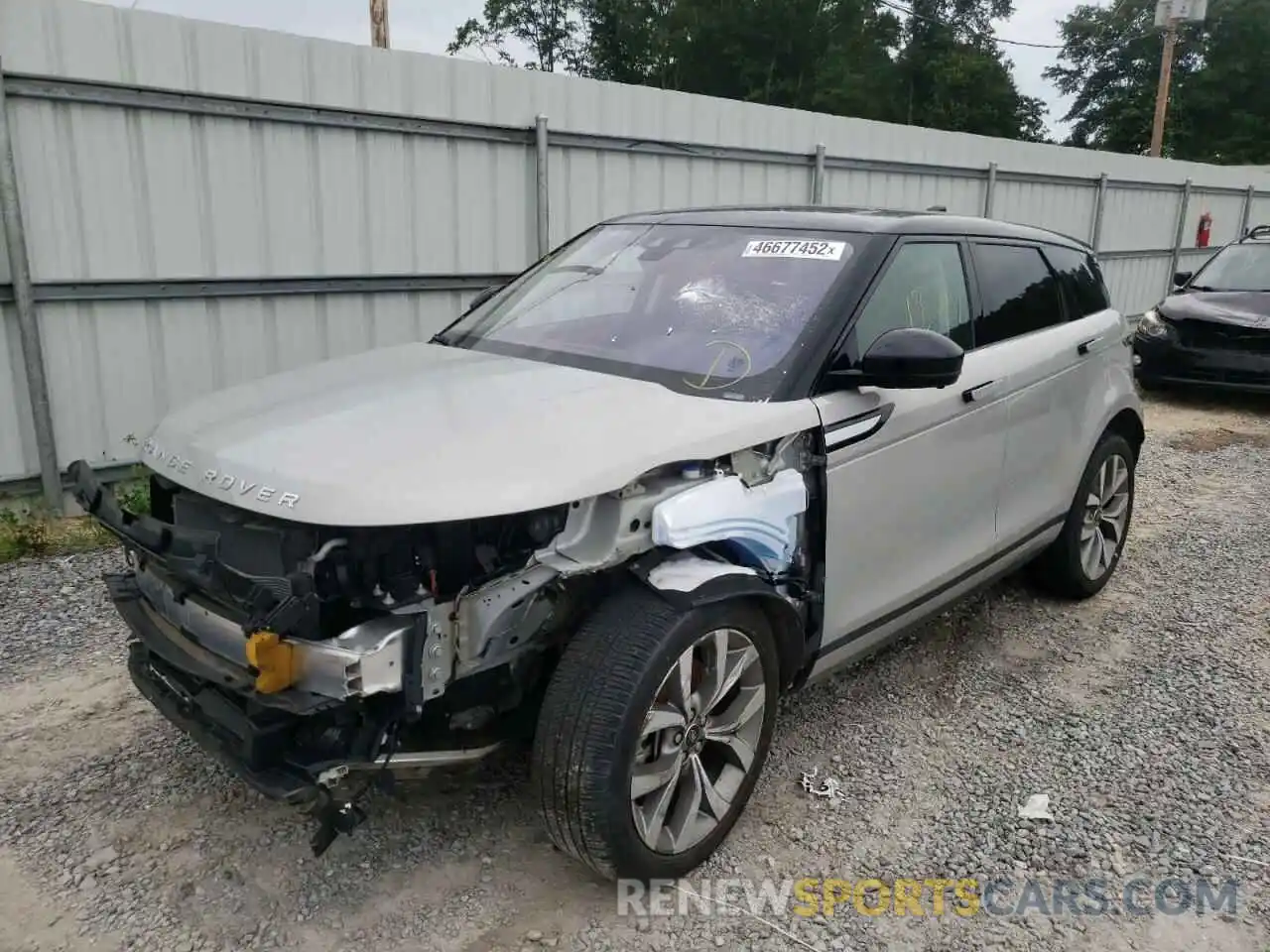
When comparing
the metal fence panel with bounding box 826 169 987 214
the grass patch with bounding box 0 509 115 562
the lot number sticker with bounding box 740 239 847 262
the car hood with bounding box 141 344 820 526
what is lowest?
the grass patch with bounding box 0 509 115 562

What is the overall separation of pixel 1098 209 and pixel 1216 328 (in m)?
4.73

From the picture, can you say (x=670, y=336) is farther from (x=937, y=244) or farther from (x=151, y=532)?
(x=151, y=532)

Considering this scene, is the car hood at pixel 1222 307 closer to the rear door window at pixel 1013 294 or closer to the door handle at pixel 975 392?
the rear door window at pixel 1013 294

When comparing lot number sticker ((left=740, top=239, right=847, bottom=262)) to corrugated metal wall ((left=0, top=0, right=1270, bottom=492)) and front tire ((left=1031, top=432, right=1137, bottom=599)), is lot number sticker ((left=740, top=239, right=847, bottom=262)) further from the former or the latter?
corrugated metal wall ((left=0, top=0, right=1270, bottom=492))

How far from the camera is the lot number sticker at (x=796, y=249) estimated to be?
3367mm

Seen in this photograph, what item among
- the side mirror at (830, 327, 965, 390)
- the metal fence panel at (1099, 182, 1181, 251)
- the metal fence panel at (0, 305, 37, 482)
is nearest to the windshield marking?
the side mirror at (830, 327, 965, 390)

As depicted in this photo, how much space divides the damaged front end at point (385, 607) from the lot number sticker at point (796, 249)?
88 centimetres

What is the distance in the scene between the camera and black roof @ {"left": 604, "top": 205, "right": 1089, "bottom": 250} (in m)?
3.52

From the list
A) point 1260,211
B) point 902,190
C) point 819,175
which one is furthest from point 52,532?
point 1260,211

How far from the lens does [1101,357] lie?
15.1 feet

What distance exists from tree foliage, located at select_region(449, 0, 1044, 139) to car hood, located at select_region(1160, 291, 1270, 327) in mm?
34335

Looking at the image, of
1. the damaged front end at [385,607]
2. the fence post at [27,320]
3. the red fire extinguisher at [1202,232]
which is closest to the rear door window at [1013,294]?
the damaged front end at [385,607]

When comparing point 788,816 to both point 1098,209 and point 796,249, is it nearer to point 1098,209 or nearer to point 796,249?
point 796,249

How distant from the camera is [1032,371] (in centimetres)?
401
